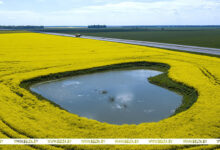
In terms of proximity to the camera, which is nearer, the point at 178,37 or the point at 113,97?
the point at 113,97

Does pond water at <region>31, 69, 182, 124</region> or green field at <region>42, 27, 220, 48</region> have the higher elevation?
green field at <region>42, 27, 220, 48</region>

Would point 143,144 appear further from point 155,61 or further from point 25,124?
point 155,61

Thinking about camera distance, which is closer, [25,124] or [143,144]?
[143,144]

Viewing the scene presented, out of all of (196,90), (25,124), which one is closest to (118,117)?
(25,124)

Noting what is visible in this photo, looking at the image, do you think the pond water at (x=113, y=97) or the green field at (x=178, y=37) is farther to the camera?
the green field at (x=178, y=37)

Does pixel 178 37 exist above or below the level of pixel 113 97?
above

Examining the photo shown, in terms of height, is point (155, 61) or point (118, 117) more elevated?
point (155, 61)

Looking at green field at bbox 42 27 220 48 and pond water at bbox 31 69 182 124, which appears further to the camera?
green field at bbox 42 27 220 48

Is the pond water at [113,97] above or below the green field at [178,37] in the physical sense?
below
